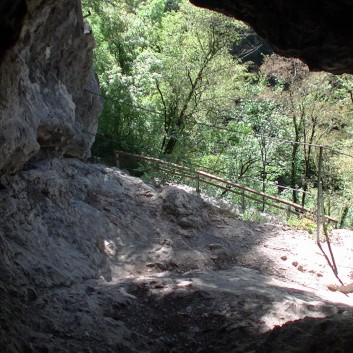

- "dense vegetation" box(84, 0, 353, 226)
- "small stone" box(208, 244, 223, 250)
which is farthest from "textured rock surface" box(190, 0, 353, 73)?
"dense vegetation" box(84, 0, 353, 226)

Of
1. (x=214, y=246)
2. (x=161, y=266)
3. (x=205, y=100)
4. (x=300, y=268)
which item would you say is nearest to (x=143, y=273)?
(x=161, y=266)

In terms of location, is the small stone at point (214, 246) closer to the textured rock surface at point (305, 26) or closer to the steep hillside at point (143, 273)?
the steep hillside at point (143, 273)

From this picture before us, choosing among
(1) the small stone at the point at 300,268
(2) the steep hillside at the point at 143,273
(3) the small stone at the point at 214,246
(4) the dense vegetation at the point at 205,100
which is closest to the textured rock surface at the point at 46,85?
(2) the steep hillside at the point at 143,273

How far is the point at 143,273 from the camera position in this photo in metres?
8.59

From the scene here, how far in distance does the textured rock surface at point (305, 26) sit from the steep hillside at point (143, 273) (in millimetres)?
2604

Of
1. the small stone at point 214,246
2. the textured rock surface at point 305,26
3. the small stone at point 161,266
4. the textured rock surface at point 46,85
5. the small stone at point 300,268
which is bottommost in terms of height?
the small stone at point 161,266

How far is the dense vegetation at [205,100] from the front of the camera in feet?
59.9

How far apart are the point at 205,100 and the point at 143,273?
12695mm

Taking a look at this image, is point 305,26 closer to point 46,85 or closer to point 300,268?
point 46,85

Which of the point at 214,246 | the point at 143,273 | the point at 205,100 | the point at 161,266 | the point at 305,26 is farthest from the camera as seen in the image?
the point at 205,100

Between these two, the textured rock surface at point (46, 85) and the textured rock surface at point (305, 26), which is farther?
the textured rock surface at point (46, 85)

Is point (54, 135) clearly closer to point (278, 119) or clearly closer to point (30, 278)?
point (30, 278)

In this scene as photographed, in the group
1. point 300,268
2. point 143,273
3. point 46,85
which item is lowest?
point 143,273

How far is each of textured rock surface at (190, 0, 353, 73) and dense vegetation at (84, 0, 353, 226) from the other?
11.5 m
